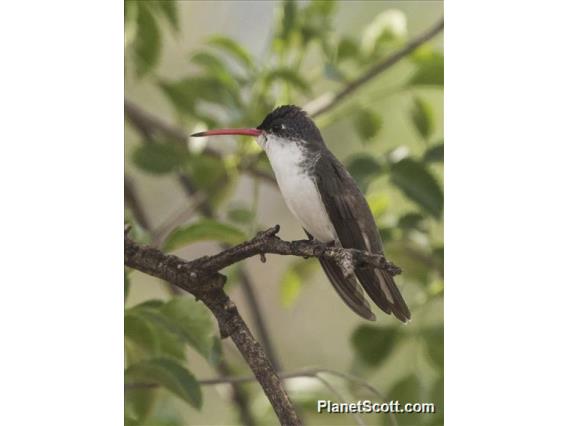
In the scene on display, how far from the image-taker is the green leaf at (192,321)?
181cm

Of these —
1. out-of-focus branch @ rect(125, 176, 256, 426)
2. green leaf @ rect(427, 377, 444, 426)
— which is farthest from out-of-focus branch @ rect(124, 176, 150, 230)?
green leaf @ rect(427, 377, 444, 426)

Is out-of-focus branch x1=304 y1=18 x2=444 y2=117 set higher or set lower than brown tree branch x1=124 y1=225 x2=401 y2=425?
higher

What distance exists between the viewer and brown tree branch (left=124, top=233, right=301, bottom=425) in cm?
162

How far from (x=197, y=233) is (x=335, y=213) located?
335 millimetres

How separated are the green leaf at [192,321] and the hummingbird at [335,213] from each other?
346 mm

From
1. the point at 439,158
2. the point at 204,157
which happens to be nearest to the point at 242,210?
the point at 204,157

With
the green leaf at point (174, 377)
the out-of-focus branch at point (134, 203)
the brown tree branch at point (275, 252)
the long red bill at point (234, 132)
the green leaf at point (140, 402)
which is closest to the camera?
the brown tree branch at point (275, 252)

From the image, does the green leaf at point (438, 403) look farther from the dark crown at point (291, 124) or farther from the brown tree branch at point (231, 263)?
the dark crown at point (291, 124)

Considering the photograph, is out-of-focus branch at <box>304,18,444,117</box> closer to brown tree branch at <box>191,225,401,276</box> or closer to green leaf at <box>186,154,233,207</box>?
green leaf at <box>186,154,233,207</box>

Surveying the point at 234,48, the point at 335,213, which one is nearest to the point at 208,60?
the point at 234,48

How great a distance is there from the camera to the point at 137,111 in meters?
2.34

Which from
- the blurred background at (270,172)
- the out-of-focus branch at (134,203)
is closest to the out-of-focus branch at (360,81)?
the blurred background at (270,172)

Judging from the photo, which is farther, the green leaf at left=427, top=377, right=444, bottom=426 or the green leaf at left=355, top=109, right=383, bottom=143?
the green leaf at left=355, top=109, right=383, bottom=143
